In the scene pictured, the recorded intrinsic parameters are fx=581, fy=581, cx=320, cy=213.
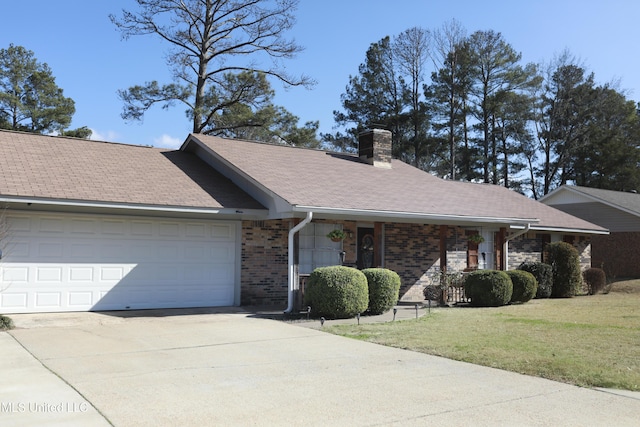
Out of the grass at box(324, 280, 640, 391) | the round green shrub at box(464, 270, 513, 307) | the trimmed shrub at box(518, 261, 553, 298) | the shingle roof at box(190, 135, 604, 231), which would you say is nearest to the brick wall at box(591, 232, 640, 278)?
the shingle roof at box(190, 135, 604, 231)

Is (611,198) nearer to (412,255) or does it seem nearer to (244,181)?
(412,255)

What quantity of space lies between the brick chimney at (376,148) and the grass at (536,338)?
6.45 metres

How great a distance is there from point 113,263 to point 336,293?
509 centimetres

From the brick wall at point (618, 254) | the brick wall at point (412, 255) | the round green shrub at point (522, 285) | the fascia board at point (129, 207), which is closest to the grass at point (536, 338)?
the round green shrub at point (522, 285)

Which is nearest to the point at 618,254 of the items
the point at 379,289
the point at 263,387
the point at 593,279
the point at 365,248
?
the point at 593,279

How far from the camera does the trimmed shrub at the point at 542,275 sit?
58.7 feet

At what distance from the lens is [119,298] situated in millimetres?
13156

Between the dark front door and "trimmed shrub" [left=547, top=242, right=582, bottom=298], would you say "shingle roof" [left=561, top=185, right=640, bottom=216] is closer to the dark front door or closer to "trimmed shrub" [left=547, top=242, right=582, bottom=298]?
"trimmed shrub" [left=547, top=242, right=582, bottom=298]

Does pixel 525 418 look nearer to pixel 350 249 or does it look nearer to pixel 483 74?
pixel 350 249

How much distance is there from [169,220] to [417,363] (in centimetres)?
783

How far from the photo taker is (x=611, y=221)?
29.6 m

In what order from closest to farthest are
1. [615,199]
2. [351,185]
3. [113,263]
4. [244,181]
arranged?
[113,263]
[244,181]
[351,185]
[615,199]

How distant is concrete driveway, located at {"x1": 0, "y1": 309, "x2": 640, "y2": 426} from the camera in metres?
5.40

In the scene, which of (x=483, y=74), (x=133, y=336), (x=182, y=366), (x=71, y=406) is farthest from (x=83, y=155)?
(x=483, y=74)
